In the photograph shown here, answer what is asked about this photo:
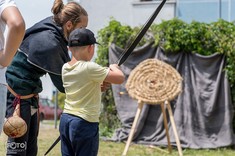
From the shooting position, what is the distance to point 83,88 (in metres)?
2.97

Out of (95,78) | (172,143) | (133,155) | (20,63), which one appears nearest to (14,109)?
(20,63)

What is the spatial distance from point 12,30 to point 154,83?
187 inches

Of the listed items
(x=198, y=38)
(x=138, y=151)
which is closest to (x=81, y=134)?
(x=138, y=151)

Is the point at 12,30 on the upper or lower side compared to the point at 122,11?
upper

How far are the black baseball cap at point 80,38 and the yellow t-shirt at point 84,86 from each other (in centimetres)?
12

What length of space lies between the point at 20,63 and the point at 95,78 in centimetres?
47

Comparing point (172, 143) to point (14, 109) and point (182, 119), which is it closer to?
point (182, 119)

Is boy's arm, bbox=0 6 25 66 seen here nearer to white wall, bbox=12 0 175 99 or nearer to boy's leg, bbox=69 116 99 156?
boy's leg, bbox=69 116 99 156

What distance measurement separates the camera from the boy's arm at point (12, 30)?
204cm

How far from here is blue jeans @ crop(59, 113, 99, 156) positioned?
2.96 m

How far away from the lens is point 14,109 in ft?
9.98

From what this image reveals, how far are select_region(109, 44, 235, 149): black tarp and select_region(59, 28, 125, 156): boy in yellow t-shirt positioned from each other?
182 inches

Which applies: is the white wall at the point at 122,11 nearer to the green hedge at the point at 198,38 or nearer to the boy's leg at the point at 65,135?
the green hedge at the point at 198,38

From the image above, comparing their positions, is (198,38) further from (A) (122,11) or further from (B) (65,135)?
(A) (122,11)
